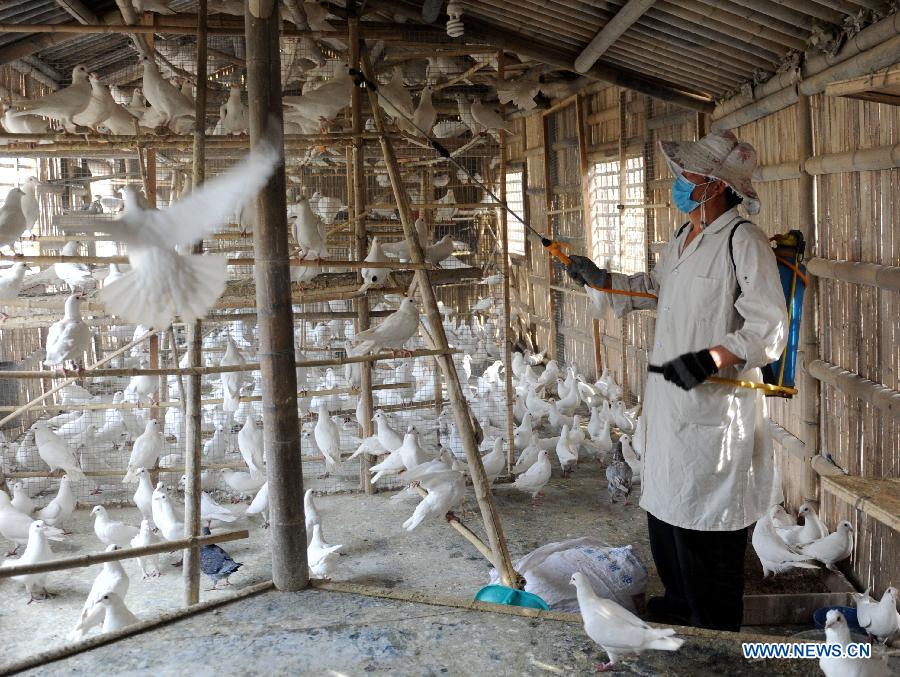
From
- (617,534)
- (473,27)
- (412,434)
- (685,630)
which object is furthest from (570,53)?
(685,630)

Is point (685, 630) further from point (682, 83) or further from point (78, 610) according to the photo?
point (682, 83)

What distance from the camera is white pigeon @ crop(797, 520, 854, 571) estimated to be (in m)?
3.66

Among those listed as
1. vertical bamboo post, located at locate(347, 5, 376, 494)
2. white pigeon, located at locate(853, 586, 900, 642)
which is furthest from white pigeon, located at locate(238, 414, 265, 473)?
white pigeon, located at locate(853, 586, 900, 642)

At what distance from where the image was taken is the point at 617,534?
4.81 meters

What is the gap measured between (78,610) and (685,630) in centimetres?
292

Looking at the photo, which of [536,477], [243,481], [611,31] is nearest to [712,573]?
[536,477]

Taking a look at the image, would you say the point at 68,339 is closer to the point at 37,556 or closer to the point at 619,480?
the point at 37,556

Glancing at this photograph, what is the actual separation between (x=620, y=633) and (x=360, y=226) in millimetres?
3642

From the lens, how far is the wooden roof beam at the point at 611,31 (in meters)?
3.97

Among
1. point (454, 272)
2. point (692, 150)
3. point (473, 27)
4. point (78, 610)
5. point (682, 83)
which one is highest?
point (473, 27)

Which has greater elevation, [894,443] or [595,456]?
[894,443]

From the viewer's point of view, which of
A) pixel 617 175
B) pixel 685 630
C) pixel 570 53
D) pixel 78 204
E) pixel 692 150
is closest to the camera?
pixel 685 630

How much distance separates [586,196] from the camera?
8.14 meters

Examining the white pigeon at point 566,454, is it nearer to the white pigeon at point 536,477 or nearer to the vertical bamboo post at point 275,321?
the white pigeon at point 536,477
